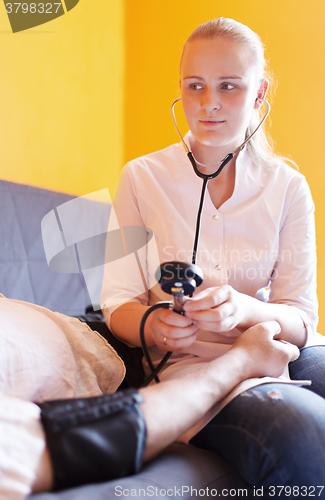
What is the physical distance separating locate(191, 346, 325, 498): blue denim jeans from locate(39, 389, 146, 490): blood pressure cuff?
0.64ft

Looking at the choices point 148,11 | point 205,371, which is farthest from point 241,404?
point 148,11

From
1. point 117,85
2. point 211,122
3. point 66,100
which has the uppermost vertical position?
point 117,85

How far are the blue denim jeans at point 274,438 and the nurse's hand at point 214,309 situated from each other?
0.13 m

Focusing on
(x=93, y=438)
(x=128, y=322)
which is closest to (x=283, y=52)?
(x=128, y=322)

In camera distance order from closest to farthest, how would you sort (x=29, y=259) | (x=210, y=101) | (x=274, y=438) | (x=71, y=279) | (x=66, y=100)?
1. (x=274, y=438)
2. (x=210, y=101)
3. (x=29, y=259)
4. (x=71, y=279)
5. (x=66, y=100)

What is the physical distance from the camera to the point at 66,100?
179 centimetres

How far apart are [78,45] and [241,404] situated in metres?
1.78

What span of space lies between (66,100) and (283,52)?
44.8 inches

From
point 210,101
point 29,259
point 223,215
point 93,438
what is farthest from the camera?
point 29,259

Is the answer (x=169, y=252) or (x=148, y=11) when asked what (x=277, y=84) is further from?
(x=169, y=252)

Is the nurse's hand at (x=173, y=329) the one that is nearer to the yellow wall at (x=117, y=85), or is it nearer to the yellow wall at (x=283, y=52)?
the yellow wall at (x=117, y=85)

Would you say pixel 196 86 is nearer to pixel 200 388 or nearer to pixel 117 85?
pixel 200 388

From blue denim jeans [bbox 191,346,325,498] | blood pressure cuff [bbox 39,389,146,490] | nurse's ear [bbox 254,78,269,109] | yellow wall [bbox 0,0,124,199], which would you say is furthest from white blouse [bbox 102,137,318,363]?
yellow wall [bbox 0,0,124,199]

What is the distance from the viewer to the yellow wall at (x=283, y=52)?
1978mm
